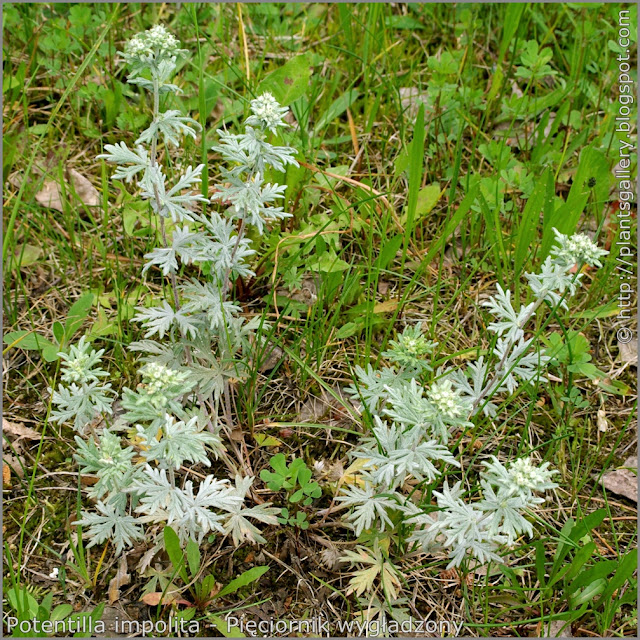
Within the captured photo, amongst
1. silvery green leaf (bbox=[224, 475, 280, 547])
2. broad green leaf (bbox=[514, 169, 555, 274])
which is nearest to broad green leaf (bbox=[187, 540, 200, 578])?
silvery green leaf (bbox=[224, 475, 280, 547])

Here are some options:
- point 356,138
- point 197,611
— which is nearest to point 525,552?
point 197,611

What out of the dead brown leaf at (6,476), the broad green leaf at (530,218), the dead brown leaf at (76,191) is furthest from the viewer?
the dead brown leaf at (76,191)

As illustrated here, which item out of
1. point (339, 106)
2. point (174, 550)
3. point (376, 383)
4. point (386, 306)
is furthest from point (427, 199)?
point (174, 550)

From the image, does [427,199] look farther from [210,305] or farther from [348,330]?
[210,305]

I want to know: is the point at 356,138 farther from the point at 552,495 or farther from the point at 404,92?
the point at 552,495

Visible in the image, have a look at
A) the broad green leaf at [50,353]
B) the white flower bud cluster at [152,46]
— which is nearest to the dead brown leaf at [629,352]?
the white flower bud cluster at [152,46]

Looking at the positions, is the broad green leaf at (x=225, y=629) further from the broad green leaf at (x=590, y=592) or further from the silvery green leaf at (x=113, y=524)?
the broad green leaf at (x=590, y=592)
